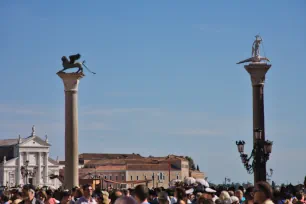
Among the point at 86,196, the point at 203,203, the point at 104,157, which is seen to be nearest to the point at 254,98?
the point at 86,196

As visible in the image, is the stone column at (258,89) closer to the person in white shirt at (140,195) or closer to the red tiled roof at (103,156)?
the person in white shirt at (140,195)

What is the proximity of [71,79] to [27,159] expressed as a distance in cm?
11228

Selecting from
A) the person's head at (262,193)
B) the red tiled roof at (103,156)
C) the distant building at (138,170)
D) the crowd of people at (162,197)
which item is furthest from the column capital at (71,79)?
the red tiled roof at (103,156)

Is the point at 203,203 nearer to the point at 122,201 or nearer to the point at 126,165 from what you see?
the point at 122,201

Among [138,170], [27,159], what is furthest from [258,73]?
[27,159]

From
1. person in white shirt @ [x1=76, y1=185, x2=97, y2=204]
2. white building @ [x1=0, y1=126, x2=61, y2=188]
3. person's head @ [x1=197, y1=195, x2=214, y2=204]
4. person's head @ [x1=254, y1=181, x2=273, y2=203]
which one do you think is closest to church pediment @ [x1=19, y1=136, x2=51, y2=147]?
white building @ [x1=0, y1=126, x2=61, y2=188]

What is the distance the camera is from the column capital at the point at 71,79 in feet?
123

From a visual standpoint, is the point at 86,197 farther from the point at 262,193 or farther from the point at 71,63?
the point at 71,63

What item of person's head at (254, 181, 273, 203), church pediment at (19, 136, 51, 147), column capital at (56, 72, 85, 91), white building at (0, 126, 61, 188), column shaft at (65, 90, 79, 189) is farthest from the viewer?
church pediment at (19, 136, 51, 147)

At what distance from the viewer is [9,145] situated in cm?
15288

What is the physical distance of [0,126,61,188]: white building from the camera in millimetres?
145000

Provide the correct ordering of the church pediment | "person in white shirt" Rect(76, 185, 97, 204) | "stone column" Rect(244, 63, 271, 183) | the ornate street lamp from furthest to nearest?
1. the church pediment
2. "stone column" Rect(244, 63, 271, 183)
3. the ornate street lamp
4. "person in white shirt" Rect(76, 185, 97, 204)

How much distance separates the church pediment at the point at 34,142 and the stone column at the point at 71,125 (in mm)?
112804

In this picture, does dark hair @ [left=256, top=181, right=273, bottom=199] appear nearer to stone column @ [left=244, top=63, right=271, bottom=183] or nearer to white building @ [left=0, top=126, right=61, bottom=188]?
stone column @ [left=244, top=63, right=271, bottom=183]
